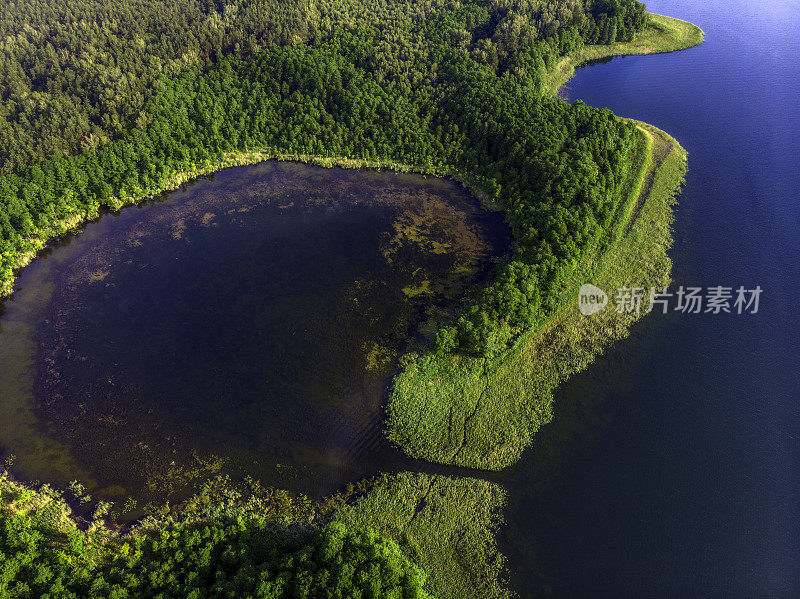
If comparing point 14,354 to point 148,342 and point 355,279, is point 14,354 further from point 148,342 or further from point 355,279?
point 355,279

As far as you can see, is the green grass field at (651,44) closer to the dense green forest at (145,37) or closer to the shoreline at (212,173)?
the dense green forest at (145,37)

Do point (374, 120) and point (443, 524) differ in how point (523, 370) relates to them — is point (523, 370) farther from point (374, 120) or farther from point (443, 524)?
point (374, 120)

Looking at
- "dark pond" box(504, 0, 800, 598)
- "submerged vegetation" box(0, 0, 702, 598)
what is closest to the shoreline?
"submerged vegetation" box(0, 0, 702, 598)

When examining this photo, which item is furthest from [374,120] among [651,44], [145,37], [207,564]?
A: [651,44]

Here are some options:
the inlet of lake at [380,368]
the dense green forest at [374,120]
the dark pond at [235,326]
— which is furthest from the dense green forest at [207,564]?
the dense green forest at [374,120]

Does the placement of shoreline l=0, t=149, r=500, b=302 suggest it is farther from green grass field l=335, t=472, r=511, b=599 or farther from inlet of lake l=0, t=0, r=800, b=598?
green grass field l=335, t=472, r=511, b=599

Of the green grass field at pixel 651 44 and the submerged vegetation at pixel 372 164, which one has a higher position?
the green grass field at pixel 651 44
